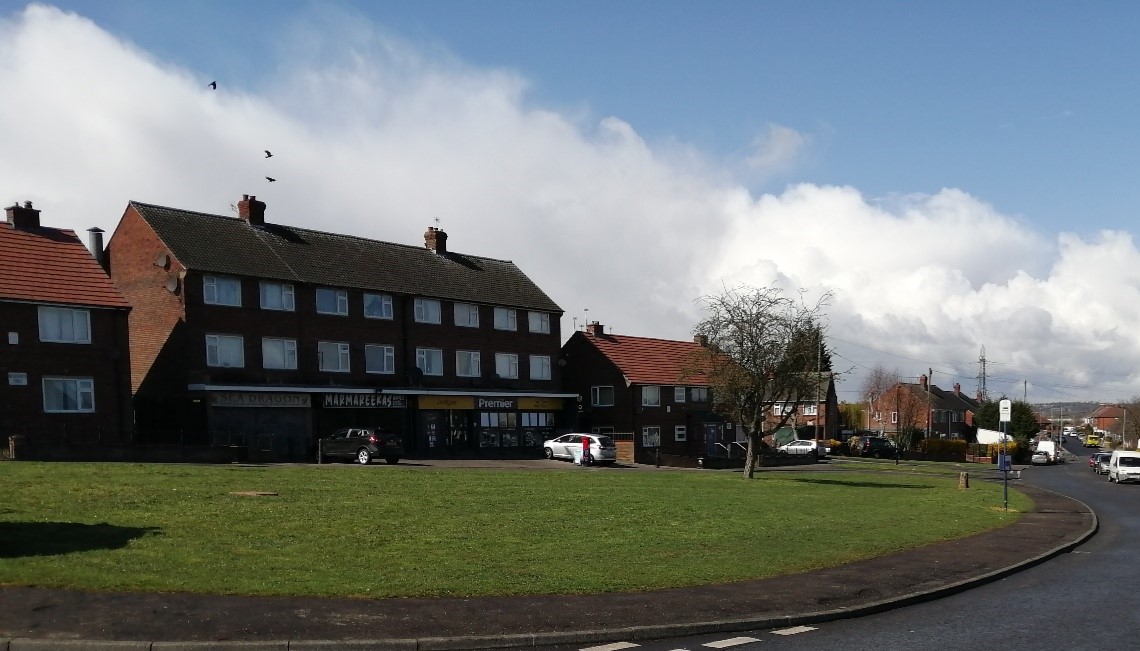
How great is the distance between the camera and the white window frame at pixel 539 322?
196 feet

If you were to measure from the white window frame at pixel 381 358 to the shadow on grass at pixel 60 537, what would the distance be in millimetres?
34741

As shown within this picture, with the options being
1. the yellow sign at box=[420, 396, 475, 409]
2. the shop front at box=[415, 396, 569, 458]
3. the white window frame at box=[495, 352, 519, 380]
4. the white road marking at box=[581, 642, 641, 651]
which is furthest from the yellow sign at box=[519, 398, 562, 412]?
the white road marking at box=[581, 642, 641, 651]

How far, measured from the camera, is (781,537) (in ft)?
63.7

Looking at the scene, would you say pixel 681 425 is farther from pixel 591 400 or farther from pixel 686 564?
pixel 686 564

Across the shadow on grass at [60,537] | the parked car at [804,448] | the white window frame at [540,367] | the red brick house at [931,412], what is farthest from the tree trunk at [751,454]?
the red brick house at [931,412]

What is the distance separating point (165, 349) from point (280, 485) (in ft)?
74.4

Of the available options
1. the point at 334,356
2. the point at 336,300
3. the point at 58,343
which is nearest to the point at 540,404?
the point at 334,356

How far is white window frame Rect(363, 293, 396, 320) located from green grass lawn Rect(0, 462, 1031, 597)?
21692mm

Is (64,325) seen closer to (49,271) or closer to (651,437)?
(49,271)

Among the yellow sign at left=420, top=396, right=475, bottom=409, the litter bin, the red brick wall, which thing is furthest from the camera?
the yellow sign at left=420, top=396, right=475, bottom=409

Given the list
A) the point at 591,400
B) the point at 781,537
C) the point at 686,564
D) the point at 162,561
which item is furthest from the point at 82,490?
the point at 591,400

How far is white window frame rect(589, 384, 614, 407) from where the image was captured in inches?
2448

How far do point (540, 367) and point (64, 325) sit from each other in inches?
1122

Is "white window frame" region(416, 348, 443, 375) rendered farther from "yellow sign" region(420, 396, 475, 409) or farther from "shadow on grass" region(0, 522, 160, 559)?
"shadow on grass" region(0, 522, 160, 559)
